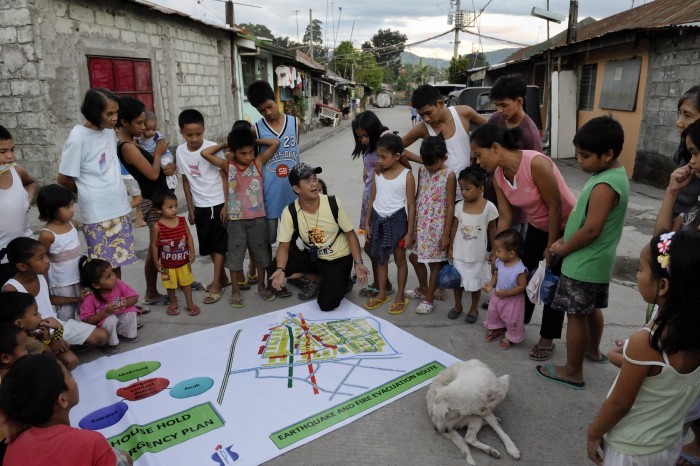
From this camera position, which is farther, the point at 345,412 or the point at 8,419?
the point at 345,412

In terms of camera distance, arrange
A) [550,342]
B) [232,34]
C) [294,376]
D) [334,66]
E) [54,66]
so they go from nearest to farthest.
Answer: [294,376] < [550,342] < [54,66] < [232,34] < [334,66]

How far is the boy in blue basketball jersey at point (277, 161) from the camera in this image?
405cm

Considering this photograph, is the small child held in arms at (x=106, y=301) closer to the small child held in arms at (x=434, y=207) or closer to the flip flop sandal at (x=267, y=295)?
the flip flop sandal at (x=267, y=295)

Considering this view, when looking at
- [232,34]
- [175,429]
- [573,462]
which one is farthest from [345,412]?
[232,34]

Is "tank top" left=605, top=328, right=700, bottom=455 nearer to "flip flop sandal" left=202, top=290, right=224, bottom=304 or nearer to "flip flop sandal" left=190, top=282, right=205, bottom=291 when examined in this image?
"flip flop sandal" left=202, top=290, right=224, bottom=304

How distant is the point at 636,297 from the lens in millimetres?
4074

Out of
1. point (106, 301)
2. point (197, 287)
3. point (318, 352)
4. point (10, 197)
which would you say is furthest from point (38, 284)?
point (318, 352)

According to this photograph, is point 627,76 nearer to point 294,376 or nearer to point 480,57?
point 294,376

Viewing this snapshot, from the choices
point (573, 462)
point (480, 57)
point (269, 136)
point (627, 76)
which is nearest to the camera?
point (573, 462)

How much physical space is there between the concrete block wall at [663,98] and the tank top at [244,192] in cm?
769

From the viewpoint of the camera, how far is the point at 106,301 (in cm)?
325

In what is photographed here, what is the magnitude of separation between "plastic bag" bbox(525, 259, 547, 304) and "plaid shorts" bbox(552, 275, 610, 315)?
270mm

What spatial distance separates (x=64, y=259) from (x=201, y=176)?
123cm

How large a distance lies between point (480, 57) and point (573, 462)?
41.2 m
